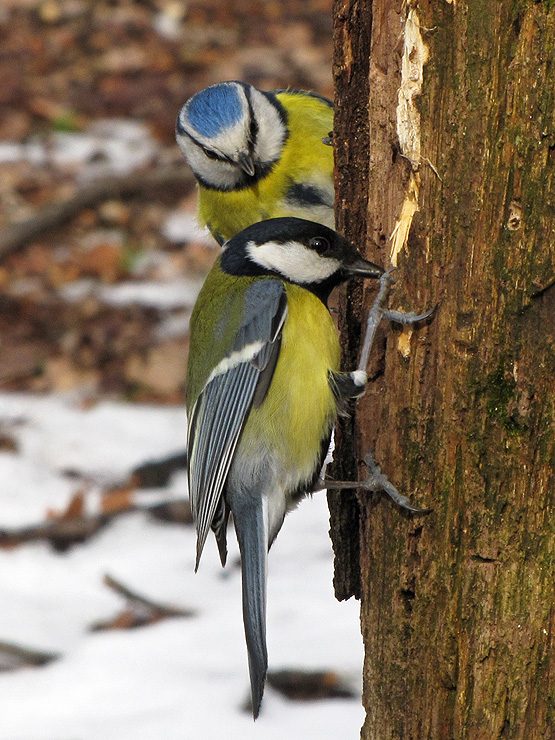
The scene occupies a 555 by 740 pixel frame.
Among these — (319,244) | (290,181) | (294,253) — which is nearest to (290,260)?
(294,253)

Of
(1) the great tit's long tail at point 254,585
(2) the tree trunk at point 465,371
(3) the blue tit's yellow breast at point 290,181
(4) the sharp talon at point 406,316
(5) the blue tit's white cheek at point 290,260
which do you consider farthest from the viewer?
(3) the blue tit's yellow breast at point 290,181

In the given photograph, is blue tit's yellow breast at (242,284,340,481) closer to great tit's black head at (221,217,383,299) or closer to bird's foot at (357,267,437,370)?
great tit's black head at (221,217,383,299)

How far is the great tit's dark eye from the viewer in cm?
227

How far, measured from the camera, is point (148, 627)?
10.4 ft

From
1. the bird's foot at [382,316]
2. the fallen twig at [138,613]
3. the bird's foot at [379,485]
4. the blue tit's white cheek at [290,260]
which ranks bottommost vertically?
the fallen twig at [138,613]

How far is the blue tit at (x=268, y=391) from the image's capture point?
7.45 ft

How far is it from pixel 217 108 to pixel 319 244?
37.3 inches

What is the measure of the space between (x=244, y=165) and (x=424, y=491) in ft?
4.80

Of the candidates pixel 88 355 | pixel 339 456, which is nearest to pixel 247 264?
pixel 339 456

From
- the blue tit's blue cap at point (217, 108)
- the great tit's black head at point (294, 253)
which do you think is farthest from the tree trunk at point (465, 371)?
the blue tit's blue cap at point (217, 108)

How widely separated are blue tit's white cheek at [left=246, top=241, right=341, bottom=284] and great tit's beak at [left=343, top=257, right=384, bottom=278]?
7.2 inches

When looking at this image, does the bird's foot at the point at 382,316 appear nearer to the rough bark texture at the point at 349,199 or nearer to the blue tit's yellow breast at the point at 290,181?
the rough bark texture at the point at 349,199

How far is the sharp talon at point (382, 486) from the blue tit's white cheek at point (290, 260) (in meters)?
0.54

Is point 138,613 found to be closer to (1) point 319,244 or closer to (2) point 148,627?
(2) point 148,627
